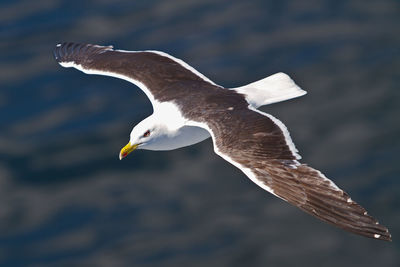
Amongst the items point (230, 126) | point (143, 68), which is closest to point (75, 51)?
point (143, 68)

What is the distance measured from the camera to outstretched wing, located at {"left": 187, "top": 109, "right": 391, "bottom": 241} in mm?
11078

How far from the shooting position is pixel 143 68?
15.2 metres

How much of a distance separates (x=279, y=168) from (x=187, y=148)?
17.0 ft

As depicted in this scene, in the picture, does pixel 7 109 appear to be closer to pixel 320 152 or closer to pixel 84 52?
pixel 84 52

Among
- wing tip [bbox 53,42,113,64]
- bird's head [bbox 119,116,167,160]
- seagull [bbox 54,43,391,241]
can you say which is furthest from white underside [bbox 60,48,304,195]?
wing tip [bbox 53,42,113,64]

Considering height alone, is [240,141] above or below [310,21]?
below

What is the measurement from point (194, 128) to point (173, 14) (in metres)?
6.99

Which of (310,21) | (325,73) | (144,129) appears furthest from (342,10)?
(144,129)

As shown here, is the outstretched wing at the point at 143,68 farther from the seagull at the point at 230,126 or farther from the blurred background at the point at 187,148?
the blurred background at the point at 187,148

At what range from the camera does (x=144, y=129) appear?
13.6 m

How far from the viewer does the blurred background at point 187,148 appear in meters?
15.3

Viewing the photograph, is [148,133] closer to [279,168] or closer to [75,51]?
[279,168]

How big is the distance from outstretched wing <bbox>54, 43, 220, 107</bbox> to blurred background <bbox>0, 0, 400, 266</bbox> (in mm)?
1795

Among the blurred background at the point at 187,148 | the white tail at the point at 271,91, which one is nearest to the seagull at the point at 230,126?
the white tail at the point at 271,91
